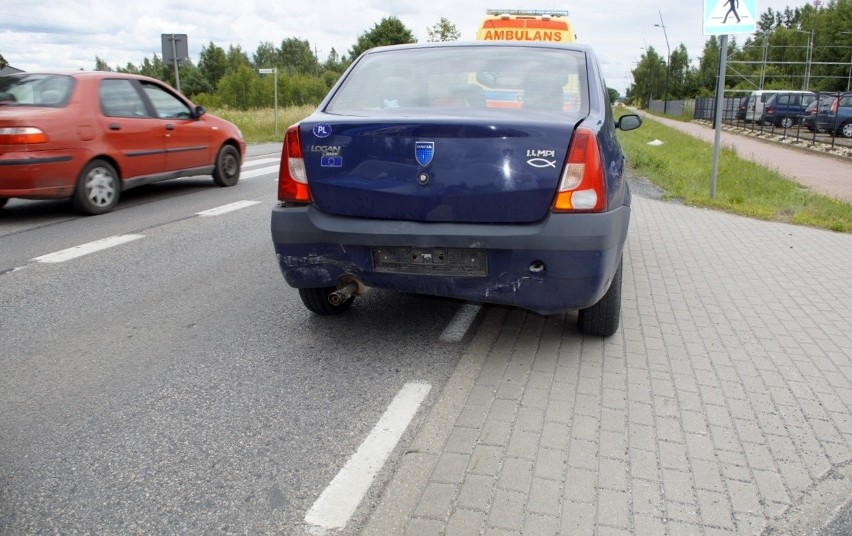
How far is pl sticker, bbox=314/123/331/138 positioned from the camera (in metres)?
3.89

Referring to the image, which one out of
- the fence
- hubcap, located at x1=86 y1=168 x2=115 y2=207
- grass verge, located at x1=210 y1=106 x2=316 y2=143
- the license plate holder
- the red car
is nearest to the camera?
the license plate holder

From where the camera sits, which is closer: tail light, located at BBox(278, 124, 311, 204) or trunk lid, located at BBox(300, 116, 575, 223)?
trunk lid, located at BBox(300, 116, 575, 223)

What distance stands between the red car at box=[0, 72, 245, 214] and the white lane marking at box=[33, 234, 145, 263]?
1.49 meters

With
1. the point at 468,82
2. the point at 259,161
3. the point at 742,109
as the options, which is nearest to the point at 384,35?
the point at 742,109

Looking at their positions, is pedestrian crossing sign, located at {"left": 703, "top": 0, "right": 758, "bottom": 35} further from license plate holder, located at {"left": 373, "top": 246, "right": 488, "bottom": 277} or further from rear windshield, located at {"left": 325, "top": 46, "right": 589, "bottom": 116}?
license plate holder, located at {"left": 373, "top": 246, "right": 488, "bottom": 277}

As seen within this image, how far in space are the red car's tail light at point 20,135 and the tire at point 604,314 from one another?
6.49 meters

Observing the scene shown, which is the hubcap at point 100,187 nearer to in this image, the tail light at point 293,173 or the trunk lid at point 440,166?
the tail light at point 293,173

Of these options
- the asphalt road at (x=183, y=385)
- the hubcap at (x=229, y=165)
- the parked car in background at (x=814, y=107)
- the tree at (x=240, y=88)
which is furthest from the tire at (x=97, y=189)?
the tree at (x=240, y=88)

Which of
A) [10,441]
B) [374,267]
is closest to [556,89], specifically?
[374,267]

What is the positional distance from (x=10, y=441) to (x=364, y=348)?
6.07ft

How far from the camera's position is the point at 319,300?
4.70 meters

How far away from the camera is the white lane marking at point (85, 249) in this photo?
649cm

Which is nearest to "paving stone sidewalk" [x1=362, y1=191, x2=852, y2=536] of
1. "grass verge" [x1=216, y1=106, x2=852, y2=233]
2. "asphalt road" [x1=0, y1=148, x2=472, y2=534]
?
"asphalt road" [x1=0, y1=148, x2=472, y2=534]

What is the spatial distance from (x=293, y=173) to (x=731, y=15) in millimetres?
7686
